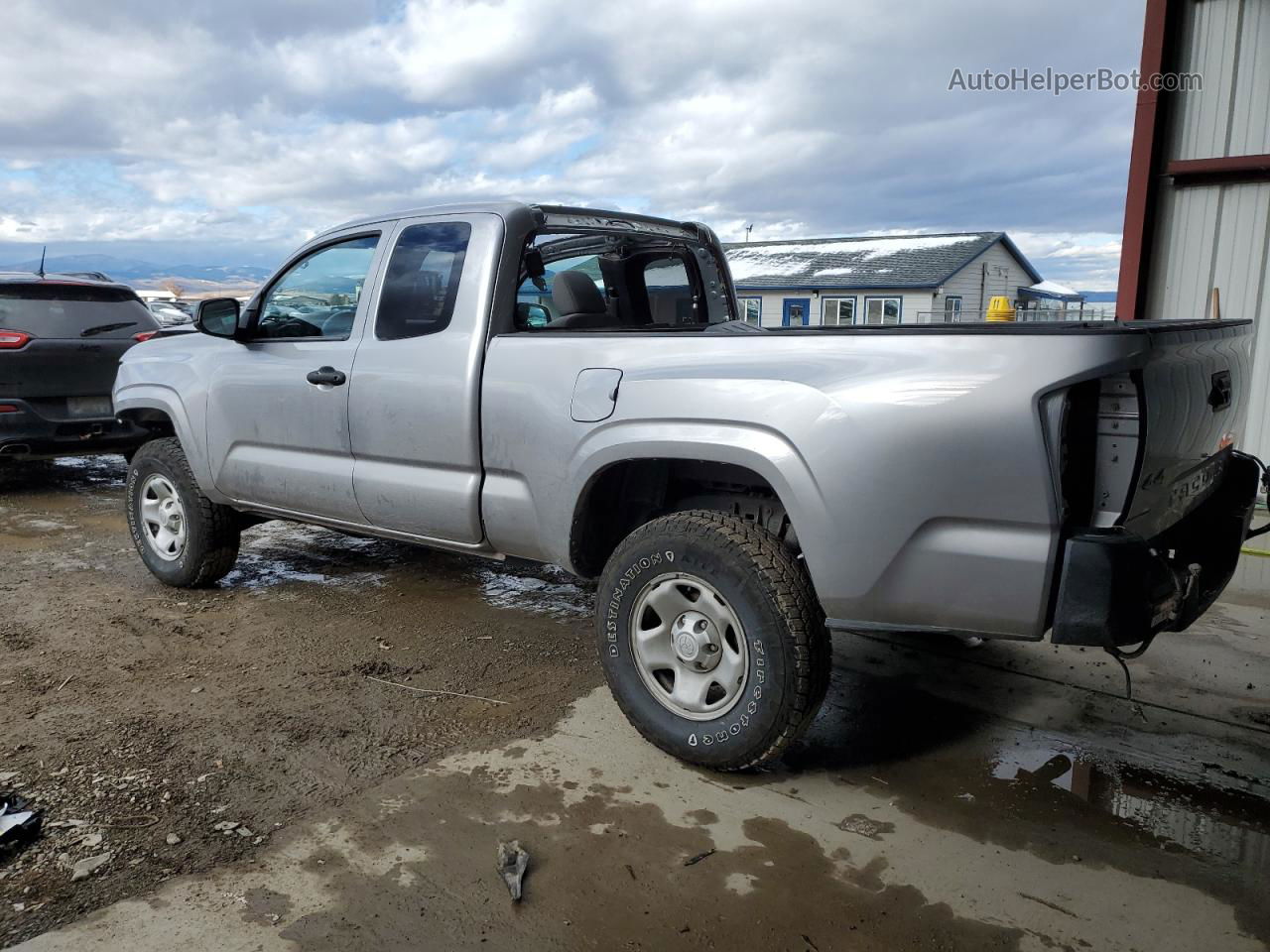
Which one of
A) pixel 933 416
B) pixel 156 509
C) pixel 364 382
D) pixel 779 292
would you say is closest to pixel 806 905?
pixel 933 416

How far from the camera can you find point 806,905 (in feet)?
7.99

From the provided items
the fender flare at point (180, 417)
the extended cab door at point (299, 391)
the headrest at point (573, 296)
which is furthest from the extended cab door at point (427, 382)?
the fender flare at point (180, 417)

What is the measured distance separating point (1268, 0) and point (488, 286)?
730 centimetres

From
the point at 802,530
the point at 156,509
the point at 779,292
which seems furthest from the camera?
the point at 779,292

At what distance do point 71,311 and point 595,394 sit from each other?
6497 millimetres

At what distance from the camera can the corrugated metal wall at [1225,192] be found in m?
7.57

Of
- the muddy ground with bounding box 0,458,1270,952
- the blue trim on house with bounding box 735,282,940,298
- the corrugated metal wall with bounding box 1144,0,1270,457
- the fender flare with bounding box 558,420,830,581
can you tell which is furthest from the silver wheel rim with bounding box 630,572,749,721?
the blue trim on house with bounding box 735,282,940,298

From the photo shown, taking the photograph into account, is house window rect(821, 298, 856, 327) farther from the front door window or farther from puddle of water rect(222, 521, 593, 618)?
the front door window

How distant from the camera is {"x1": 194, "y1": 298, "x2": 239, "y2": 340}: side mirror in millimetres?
4562

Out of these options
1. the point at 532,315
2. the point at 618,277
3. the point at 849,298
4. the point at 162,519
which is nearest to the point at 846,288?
the point at 849,298

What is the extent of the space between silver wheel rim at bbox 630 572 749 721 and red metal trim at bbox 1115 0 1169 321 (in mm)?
6316

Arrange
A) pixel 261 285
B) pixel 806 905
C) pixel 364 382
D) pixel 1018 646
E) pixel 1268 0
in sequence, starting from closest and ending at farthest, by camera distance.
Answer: pixel 806 905 < pixel 364 382 < pixel 1018 646 < pixel 261 285 < pixel 1268 0

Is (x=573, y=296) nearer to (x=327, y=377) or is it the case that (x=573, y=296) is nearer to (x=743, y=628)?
(x=327, y=377)

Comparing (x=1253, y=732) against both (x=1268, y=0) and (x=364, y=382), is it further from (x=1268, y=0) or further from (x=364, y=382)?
(x=1268, y=0)
